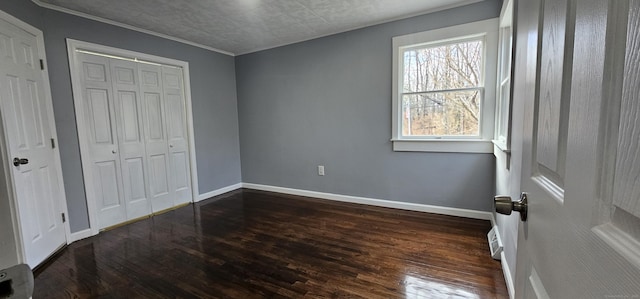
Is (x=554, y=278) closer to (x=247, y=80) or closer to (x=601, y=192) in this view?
(x=601, y=192)

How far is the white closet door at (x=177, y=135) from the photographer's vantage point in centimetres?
369

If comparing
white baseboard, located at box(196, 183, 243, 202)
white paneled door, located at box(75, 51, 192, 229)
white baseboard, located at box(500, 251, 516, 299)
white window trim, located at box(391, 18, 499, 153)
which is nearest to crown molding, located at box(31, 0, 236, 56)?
white paneled door, located at box(75, 51, 192, 229)

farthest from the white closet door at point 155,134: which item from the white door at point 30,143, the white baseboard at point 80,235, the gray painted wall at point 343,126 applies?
the gray painted wall at point 343,126

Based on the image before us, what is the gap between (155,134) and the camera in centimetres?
355

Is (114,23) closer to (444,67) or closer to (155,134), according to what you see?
(155,134)

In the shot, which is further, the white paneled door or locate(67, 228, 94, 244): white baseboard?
the white paneled door

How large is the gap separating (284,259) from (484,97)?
2.60 metres

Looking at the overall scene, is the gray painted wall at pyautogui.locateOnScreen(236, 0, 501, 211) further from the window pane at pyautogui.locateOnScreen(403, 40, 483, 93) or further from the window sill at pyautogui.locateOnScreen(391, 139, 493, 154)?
the window pane at pyautogui.locateOnScreen(403, 40, 483, 93)

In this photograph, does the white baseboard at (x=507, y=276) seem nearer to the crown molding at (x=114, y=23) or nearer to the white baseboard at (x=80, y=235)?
the white baseboard at (x=80, y=235)

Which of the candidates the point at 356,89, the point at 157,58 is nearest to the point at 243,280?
the point at 356,89

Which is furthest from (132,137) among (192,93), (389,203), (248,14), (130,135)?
(389,203)

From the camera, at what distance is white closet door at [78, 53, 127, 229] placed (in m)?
2.91

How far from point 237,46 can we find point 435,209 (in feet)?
12.0

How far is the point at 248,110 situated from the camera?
15.0ft
